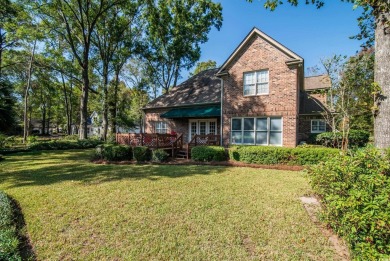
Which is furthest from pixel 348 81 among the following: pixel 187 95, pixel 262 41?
pixel 187 95

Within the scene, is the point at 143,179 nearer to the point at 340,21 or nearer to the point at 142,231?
the point at 142,231

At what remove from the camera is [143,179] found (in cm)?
884

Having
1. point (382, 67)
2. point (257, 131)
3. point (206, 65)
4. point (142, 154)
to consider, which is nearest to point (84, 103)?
point (142, 154)

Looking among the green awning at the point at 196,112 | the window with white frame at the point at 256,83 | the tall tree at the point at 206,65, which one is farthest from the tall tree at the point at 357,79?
the tall tree at the point at 206,65

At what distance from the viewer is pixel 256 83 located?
14.2 m

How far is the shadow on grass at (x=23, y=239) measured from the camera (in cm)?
369

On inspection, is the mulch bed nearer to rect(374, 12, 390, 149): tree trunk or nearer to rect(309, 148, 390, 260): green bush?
rect(374, 12, 390, 149): tree trunk

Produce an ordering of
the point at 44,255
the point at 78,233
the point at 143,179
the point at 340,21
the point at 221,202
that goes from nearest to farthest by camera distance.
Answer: the point at 44,255 → the point at 78,233 → the point at 221,202 → the point at 143,179 → the point at 340,21

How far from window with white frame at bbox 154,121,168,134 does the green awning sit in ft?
6.35

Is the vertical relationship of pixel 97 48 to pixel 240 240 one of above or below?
above

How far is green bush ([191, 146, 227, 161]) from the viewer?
41.3 ft

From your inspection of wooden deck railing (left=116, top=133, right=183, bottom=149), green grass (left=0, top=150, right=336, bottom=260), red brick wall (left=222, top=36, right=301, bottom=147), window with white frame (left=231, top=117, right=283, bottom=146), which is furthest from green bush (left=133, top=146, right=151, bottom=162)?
window with white frame (left=231, top=117, right=283, bottom=146)

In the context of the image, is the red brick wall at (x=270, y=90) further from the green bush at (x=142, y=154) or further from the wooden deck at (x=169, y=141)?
the green bush at (x=142, y=154)

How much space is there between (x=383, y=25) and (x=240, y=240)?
561 centimetres
